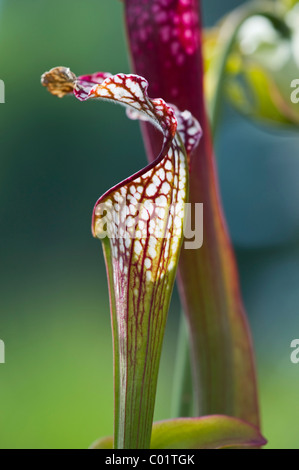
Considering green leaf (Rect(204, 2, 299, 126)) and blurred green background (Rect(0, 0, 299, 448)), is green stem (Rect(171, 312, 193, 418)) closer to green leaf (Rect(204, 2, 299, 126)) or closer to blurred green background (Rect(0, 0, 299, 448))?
green leaf (Rect(204, 2, 299, 126))

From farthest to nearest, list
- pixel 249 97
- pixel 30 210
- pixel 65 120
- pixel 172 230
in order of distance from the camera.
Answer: pixel 65 120
pixel 30 210
pixel 249 97
pixel 172 230

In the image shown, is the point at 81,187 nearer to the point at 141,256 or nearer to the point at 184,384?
the point at 184,384

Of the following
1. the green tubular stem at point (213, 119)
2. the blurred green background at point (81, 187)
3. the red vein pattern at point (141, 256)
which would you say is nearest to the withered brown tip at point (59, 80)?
the red vein pattern at point (141, 256)

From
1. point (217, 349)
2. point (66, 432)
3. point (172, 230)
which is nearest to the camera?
point (172, 230)

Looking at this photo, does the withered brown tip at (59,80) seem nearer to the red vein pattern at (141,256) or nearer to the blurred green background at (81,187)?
the red vein pattern at (141,256)

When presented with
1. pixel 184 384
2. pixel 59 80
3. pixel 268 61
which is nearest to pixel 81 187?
pixel 268 61

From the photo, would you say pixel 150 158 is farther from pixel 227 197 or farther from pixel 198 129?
pixel 227 197
